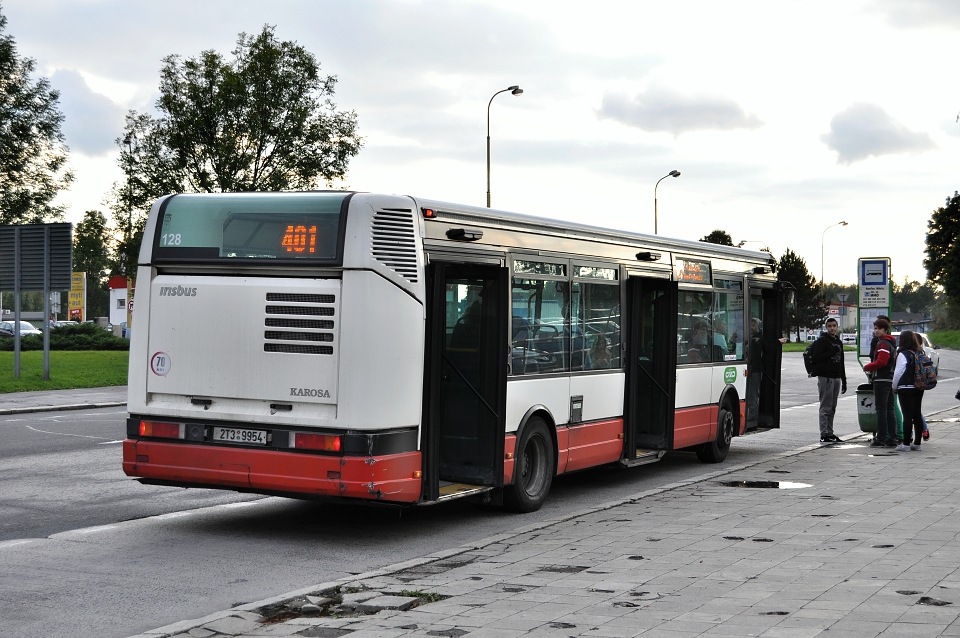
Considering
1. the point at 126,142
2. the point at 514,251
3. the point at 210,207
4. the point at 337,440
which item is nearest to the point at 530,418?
the point at 514,251

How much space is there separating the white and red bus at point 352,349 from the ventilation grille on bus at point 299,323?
0.01 meters

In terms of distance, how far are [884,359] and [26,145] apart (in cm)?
3560

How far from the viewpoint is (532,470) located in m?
11.4

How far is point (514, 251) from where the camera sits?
1091 cm

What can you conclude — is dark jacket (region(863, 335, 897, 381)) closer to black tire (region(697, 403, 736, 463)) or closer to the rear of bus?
black tire (region(697, 403, 736, 463))

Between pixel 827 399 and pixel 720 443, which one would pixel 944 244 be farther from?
pixel 720 443

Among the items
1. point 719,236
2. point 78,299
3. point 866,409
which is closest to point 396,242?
point 866,409

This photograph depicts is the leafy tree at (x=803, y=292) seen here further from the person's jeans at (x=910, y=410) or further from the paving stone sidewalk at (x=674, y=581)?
the paving stone sidewalk at (x=674, y=581)

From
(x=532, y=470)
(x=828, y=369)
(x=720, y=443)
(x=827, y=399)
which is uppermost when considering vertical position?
(x=828, y=369)

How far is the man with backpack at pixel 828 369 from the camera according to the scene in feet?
59.1

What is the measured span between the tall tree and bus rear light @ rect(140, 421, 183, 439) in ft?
129

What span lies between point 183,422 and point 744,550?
446 cm

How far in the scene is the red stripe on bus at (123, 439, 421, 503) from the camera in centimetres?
916

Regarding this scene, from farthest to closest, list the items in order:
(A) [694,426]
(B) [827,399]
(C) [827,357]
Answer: (B) [827,399] → (C) [827,357] → (A) [694,426]
